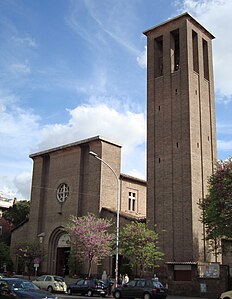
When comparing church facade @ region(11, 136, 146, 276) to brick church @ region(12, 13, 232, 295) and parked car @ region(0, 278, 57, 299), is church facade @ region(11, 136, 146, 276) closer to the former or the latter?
brick church @ region(12, 13, 232, 295)

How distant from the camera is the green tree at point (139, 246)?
33.7 metres

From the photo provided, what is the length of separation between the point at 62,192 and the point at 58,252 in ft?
23.4

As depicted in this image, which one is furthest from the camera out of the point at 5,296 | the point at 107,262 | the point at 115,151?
the point at 115,151

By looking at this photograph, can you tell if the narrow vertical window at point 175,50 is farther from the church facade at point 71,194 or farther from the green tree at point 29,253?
the green tree at point 29,253

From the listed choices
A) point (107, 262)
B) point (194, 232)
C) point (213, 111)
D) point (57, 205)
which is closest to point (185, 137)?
point (213, 111)

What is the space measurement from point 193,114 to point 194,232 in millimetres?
11494

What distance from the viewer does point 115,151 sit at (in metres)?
48.7

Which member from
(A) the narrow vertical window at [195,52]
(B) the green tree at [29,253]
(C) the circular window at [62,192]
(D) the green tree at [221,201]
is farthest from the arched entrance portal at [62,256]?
(A) the narrow vertical window at [195,52]

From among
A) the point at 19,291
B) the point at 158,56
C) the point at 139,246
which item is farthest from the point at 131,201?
the point at 19,291

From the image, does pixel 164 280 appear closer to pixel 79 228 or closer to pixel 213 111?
pixel 79 228

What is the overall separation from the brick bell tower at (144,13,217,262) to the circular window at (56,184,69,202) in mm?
12750

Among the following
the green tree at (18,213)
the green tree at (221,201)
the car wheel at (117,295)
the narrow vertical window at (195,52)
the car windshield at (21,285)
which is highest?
the narrow vertical window at (195,52)

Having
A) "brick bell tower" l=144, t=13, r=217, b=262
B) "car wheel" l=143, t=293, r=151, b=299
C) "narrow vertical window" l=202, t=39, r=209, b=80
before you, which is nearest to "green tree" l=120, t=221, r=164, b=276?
"brick bell tower" l=144, t=13, r=217, b=262

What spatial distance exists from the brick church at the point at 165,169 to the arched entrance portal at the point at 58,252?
12 cm
